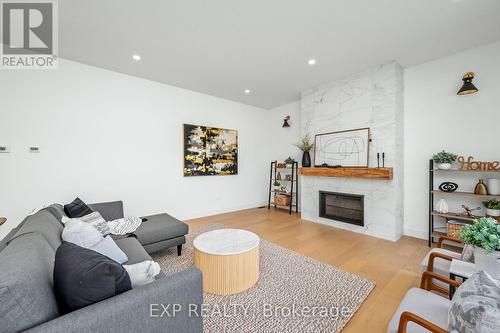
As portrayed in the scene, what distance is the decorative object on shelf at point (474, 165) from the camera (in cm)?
259

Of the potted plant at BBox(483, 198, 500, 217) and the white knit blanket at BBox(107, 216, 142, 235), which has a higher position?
the potted plant at BBox(483, 198, 500, 217)

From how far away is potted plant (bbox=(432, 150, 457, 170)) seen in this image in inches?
114

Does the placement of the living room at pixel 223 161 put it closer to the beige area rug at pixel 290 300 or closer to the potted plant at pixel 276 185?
the beige area rug at pixel 290 300

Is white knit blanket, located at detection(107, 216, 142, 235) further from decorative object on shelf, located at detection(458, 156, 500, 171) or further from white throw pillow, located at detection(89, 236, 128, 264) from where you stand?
decorative object on shelf, located at detection(458, 156, 500, 171)

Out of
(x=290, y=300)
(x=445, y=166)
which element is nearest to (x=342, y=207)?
(x=445, y=166)

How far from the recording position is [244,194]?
5523 mm

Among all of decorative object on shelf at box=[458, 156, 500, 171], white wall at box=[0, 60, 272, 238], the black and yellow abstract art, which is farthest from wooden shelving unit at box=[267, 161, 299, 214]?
decorative object on shelf at box=[458, 156, 500, 171]

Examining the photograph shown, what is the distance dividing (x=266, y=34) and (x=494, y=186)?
350 centimetres

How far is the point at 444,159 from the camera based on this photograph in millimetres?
2916

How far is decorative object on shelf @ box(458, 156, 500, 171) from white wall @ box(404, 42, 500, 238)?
0.47 feet

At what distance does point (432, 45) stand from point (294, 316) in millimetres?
3808

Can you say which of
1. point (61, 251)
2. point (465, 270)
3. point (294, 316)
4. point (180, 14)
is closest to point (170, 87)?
point (180, 14)

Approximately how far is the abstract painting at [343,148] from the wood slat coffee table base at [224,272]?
2788mm

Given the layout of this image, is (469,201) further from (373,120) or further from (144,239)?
(144,239)
